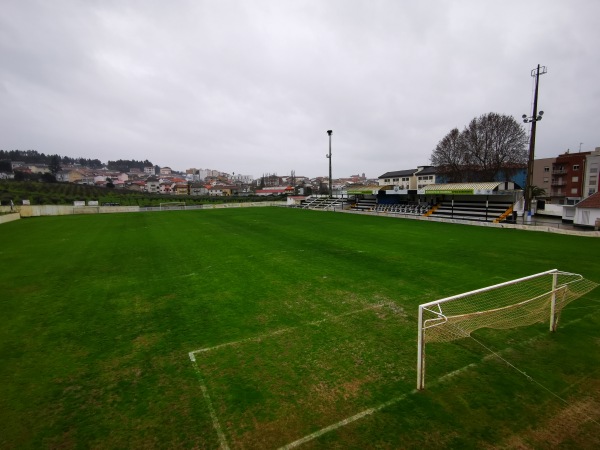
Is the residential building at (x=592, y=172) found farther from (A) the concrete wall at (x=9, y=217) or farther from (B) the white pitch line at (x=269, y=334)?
(A) the concrete wall at (x=9, y=217)

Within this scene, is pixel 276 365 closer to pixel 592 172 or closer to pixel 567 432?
pixel 567 432

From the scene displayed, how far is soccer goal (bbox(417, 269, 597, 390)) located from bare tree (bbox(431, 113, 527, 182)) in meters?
32.6

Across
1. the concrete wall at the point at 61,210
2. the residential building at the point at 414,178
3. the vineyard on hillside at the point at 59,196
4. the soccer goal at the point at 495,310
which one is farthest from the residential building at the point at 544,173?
the concrete wall at the point at 61,210

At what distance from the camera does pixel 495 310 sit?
5453 mm

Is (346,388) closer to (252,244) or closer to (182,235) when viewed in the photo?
(252,244)

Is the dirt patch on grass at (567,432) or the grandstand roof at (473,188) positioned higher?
the grandstand roof at (473,188)

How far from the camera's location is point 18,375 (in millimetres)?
5320

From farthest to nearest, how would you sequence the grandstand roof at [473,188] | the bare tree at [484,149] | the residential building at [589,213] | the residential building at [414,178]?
the residential building at [414,178]
the bare tree at [484,149]
the grandstand roof at [473,188]
the residential building at [589,213]

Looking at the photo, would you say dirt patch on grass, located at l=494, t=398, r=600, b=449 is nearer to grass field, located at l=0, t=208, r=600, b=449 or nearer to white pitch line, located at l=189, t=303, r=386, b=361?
grass field, located at l=0, t=208, r=600, b=449

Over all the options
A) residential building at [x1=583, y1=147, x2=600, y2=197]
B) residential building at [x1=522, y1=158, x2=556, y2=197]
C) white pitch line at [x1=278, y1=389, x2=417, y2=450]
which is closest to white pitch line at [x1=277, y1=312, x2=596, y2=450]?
white pitch line at [x1=278, y1=389, x2=417, y2=450]

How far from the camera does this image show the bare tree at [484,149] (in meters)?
35.8

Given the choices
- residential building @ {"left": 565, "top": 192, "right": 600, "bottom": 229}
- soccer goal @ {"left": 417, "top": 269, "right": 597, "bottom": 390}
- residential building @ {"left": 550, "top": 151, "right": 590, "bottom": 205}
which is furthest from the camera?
residential building @ {"left": 550, "top": 151, "right": 590, "bottom": 205}

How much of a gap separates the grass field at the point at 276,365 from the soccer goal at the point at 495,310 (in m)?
0.37

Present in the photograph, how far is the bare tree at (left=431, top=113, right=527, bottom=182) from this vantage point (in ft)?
117
